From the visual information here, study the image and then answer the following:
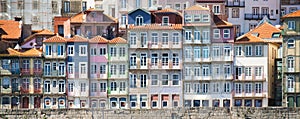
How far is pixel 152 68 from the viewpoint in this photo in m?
42.9

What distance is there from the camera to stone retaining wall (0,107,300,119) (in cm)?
4181

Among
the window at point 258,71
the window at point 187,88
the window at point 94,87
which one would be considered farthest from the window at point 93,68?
the window at point 258,71

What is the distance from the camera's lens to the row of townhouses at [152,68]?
140 feet

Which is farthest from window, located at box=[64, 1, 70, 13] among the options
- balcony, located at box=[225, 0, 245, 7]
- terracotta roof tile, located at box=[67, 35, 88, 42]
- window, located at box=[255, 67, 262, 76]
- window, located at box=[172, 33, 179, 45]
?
window, located at box=[255, 67, 262, 76]

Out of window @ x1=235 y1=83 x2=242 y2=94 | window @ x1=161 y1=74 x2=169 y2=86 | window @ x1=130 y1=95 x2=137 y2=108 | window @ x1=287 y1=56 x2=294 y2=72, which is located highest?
window @ x1=287 y1=56 x2=294 y2=72

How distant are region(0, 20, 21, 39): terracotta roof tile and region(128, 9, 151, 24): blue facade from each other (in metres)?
4.61

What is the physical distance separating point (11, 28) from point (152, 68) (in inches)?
250

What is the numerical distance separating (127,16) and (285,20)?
224 inches

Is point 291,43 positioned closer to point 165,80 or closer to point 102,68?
point 165,80

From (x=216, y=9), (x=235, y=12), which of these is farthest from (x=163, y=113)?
(x=235, y=12)

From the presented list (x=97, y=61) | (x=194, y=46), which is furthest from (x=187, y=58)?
(x=97, y=61)

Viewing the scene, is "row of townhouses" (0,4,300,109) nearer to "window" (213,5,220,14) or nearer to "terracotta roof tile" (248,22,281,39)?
"terracotta roof tile" (248,22,281,39)

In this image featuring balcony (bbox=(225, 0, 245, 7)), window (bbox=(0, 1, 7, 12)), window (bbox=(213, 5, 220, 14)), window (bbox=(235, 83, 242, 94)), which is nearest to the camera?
window (bbox=(235, 83, 242, 94))

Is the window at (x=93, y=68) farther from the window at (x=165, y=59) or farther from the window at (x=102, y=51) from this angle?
the window at (x=165, y=59)
